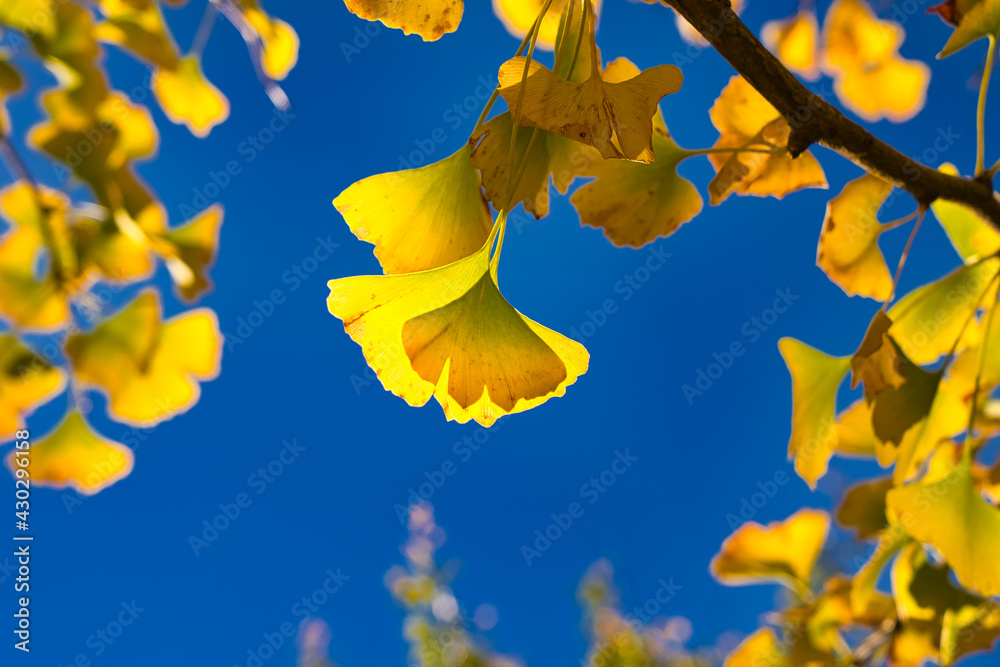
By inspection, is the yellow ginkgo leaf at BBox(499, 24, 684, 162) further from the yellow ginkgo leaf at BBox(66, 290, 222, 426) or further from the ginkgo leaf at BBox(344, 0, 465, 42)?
the yellow ginkgo leaf at BBox(66, 290, 222, 426)

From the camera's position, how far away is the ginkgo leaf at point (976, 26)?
44 centimetres

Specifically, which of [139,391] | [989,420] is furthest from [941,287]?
[139,391]

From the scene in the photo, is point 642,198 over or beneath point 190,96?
beneath

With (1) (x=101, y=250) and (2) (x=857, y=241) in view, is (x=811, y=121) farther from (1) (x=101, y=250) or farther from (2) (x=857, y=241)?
(1) (x=101, y=250)

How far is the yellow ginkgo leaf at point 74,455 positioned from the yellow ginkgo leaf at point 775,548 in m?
0.67

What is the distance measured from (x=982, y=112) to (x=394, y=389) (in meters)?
0.45

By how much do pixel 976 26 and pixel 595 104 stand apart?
344mm

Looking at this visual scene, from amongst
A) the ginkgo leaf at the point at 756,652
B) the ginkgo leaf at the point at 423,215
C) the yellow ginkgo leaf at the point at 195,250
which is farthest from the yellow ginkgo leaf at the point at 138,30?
the ginkgo leaf at the point at 756,652

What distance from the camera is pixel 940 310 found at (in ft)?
1.76

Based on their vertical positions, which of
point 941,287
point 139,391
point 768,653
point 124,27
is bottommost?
point 768,653

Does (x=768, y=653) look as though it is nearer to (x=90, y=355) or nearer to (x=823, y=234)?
(x=823, y=234)

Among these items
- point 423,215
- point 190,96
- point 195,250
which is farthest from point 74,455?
point 423,215

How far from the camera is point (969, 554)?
1.48ft

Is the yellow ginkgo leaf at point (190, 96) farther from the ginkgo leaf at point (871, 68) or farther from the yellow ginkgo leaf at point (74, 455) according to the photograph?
the ginkgo leaf at point (871, 68)
